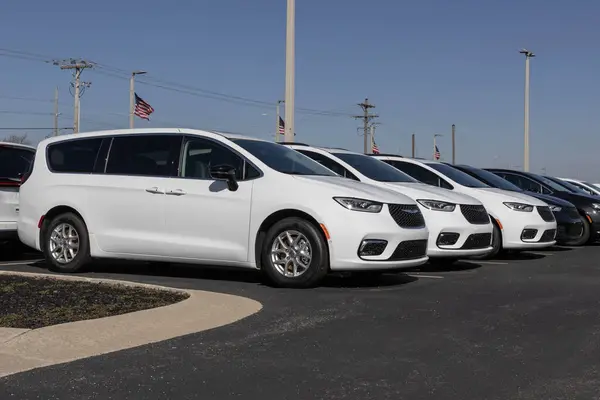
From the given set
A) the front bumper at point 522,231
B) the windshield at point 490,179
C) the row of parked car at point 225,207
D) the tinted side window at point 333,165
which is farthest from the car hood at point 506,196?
the tinted side window at point 333,165

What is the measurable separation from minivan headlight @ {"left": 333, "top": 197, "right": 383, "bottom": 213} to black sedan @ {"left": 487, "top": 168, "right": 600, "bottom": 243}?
8.45 metres

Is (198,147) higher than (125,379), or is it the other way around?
(198,147)

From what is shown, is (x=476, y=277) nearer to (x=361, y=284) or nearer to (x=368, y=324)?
(x=361, y=284)

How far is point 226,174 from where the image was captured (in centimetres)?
849

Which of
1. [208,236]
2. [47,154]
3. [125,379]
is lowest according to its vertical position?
[125,379]

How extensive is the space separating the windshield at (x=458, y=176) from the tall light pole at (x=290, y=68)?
3.99 meters

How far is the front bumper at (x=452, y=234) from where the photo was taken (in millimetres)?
10086

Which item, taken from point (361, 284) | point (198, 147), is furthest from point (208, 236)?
point (361, 284)

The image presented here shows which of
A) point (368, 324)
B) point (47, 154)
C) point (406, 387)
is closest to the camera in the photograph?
Result: point (406, 387)

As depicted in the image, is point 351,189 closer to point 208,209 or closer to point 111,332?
point 208,209

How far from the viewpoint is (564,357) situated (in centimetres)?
503

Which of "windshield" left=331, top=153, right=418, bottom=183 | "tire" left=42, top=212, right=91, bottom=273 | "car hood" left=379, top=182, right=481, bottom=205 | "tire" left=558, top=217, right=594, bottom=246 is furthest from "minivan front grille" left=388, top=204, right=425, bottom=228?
"tire" left=558, top=217, right=594, bottom=246

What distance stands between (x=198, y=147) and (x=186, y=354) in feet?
14.3

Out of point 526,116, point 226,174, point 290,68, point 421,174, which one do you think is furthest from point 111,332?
point 526,116
